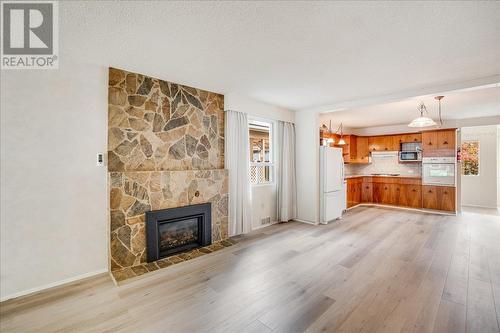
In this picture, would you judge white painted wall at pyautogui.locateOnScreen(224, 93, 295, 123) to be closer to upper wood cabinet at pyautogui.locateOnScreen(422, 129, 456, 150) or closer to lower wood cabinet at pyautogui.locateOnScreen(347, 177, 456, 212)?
lower wood cabinet at pyautogui.locateOnScreen(347, 177, 456, 212)

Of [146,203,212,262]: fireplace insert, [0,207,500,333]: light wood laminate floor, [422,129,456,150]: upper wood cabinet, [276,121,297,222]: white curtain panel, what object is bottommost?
[0,207,500,333]: light wood laminate floor

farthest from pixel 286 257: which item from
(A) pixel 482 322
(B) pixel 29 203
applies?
(B) pixel 29 203

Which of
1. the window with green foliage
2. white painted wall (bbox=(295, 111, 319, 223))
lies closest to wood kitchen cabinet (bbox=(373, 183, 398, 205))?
the window with green foliage

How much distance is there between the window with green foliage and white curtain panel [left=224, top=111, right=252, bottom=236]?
7.76 meters

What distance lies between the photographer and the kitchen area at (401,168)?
20.1 feet

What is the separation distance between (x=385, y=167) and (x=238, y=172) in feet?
20.2

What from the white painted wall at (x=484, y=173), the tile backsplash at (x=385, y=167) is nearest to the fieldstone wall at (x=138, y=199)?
the tile backsplash at (x=385, y=167)

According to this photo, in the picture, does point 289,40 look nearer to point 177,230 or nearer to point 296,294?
point 296,294

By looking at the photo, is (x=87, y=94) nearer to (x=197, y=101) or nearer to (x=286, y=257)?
(x=197, y=101)

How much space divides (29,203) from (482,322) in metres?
4.70

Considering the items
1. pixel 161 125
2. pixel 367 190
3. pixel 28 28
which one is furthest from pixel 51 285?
pixel 367 190

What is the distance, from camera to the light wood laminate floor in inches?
76.2

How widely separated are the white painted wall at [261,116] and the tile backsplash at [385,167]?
13.0ft

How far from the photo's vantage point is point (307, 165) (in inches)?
206
